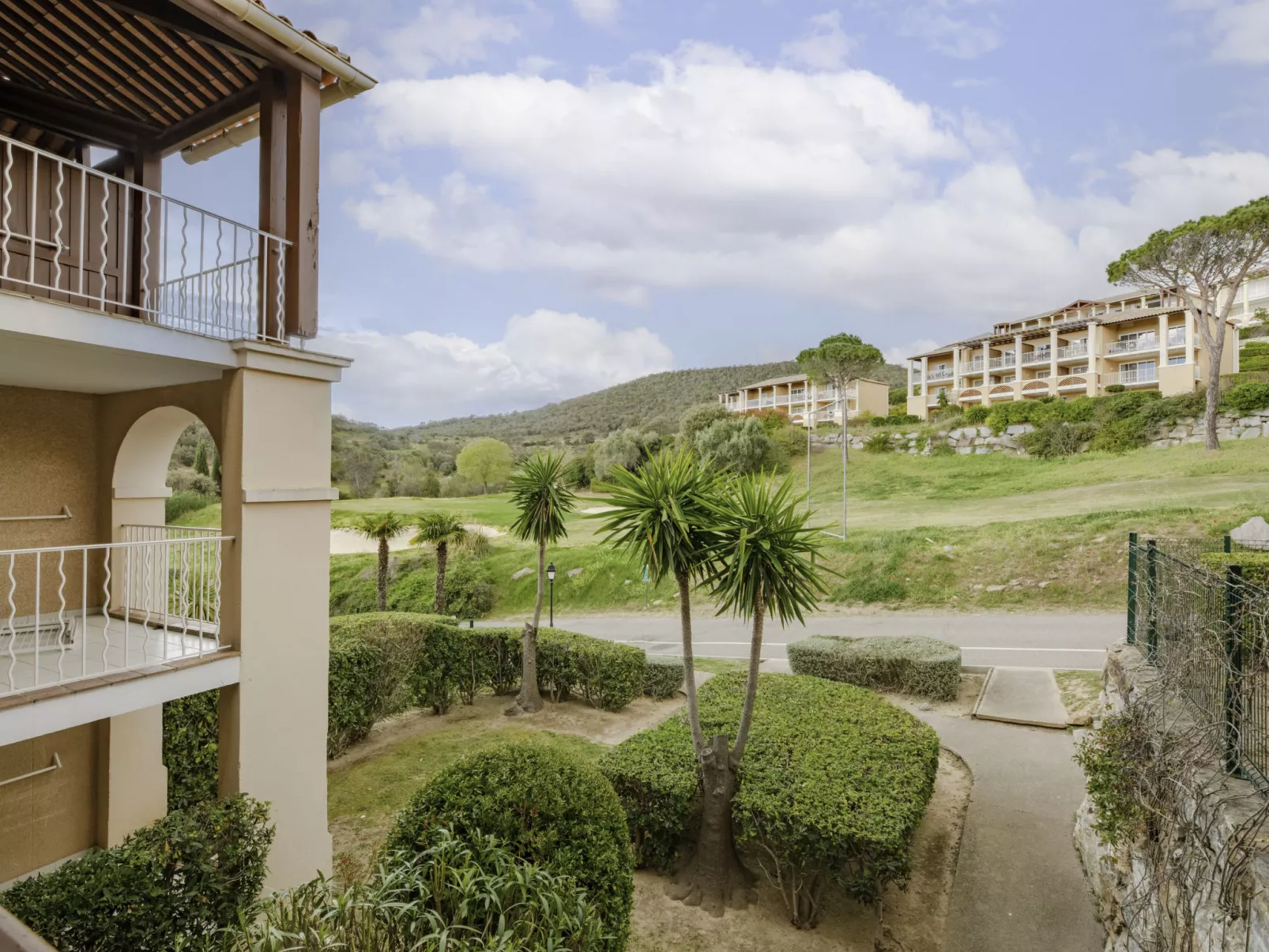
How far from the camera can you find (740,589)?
643 centimetres

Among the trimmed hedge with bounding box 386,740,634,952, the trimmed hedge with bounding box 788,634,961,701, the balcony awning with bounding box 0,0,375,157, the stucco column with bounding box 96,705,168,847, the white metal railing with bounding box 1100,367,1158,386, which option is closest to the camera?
the trimmed hedge with bounding box 386,740,634,952

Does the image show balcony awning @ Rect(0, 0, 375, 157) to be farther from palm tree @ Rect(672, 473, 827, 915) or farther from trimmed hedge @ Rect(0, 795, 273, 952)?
trimmed hedge @ Rect(0, 795, 273, 952)

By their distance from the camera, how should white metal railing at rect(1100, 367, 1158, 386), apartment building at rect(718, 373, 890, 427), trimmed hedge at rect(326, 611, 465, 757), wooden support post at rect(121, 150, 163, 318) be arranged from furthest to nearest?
apartment building at rect(718, 373, 890, 427) < white metal railing at rect(1100, 367, 1158, 386) < trimmed hedge at rect(326, 611, 465, 757) < wooden support post at rect(121, 150, 163, 318)

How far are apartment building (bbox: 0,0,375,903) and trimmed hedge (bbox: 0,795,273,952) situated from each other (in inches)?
36.5

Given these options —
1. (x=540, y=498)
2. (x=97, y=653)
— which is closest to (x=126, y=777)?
(x=97, y=653)

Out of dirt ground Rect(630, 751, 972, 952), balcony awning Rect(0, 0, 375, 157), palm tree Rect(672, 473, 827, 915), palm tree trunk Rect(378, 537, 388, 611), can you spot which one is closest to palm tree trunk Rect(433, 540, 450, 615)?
palm tree trunk Rect(378, 537, 388, 611)

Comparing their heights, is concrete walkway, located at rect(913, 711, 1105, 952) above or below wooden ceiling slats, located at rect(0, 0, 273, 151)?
below

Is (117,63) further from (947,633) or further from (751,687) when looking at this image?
(947,633)

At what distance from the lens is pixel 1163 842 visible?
4156mm

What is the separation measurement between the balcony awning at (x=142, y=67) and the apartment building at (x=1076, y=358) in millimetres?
39106

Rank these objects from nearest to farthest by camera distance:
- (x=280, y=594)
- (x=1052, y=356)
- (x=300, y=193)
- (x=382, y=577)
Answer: (x=280, y=594)
(x=300, y=193)
(x=382, y=577)
(x=1052, y=356)

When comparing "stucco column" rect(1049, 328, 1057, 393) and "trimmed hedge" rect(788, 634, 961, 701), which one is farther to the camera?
"stucco column" rect(1049, 328, 1057, 393)

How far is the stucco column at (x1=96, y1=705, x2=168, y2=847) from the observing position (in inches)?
256

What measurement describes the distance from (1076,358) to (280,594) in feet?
159
